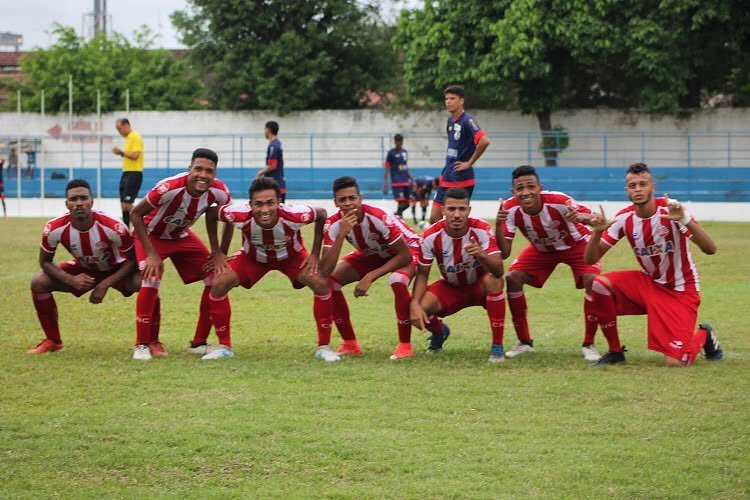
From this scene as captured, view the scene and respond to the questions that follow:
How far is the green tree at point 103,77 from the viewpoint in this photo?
150 ft

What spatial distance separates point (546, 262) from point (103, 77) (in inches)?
1531

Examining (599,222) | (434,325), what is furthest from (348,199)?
(599,222)

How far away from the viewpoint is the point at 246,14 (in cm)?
4284

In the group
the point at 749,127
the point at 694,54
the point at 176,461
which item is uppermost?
the point at 694,54

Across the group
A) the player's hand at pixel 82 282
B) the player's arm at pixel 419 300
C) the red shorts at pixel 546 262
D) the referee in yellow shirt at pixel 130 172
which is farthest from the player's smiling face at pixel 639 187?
the referee in yellow shirt at pixel 130 172

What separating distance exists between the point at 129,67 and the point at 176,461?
144ft

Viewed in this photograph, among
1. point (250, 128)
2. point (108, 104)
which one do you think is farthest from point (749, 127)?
point (108, 104)

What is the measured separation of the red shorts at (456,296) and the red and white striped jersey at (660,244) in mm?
1201

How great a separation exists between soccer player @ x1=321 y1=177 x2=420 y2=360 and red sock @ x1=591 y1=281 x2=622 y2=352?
5.22 ft

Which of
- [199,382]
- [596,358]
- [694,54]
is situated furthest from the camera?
[694,54]

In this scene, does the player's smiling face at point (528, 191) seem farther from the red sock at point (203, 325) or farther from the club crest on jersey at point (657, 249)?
the red sock at point (203, 325)

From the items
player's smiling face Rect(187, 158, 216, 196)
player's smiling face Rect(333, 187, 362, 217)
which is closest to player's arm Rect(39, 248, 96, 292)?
player's smiling face Rect(187, 158, 216, 196)

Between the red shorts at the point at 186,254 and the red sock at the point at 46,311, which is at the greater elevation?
the red shorts at the point at 186,254

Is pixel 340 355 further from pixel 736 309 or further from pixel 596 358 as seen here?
pixel 736 309
